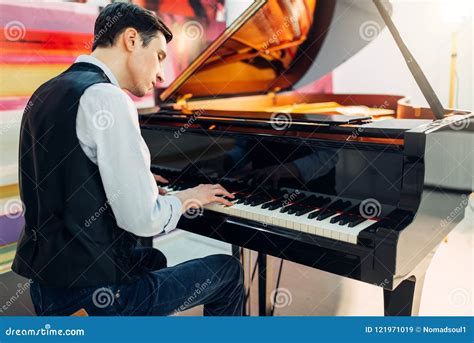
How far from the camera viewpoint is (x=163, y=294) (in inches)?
58.2

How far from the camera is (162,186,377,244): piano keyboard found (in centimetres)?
146

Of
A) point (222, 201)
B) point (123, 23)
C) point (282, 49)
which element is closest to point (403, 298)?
point (222, 201)

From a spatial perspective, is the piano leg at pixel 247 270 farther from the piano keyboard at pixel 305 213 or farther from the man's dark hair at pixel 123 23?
the man's dark hair at pixel 123 23

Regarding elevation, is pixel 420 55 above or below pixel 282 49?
above

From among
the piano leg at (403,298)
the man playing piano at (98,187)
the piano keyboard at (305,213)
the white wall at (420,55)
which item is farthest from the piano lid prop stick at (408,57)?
the white wall at (420,55)

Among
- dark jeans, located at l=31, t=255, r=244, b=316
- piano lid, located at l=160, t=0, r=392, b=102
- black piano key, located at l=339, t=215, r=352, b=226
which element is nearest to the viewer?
dark jeans, located at l=31, t=255, r=244, b=316

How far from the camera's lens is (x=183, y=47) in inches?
140

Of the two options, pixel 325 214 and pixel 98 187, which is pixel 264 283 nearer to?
pixel 325 214

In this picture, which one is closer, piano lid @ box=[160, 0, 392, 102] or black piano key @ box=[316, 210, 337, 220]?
black piano key @ box=[316, 210, 337, 220]

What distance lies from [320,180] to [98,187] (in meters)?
0.81

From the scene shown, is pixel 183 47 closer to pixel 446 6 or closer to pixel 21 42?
pixel 21 42

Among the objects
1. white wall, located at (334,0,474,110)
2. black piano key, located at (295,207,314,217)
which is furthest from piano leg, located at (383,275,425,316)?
white wall, located at (334,0,474,110)

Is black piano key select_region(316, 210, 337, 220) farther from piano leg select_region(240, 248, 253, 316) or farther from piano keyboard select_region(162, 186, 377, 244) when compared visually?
piano leg select_region(240, 248, 253, 316)
